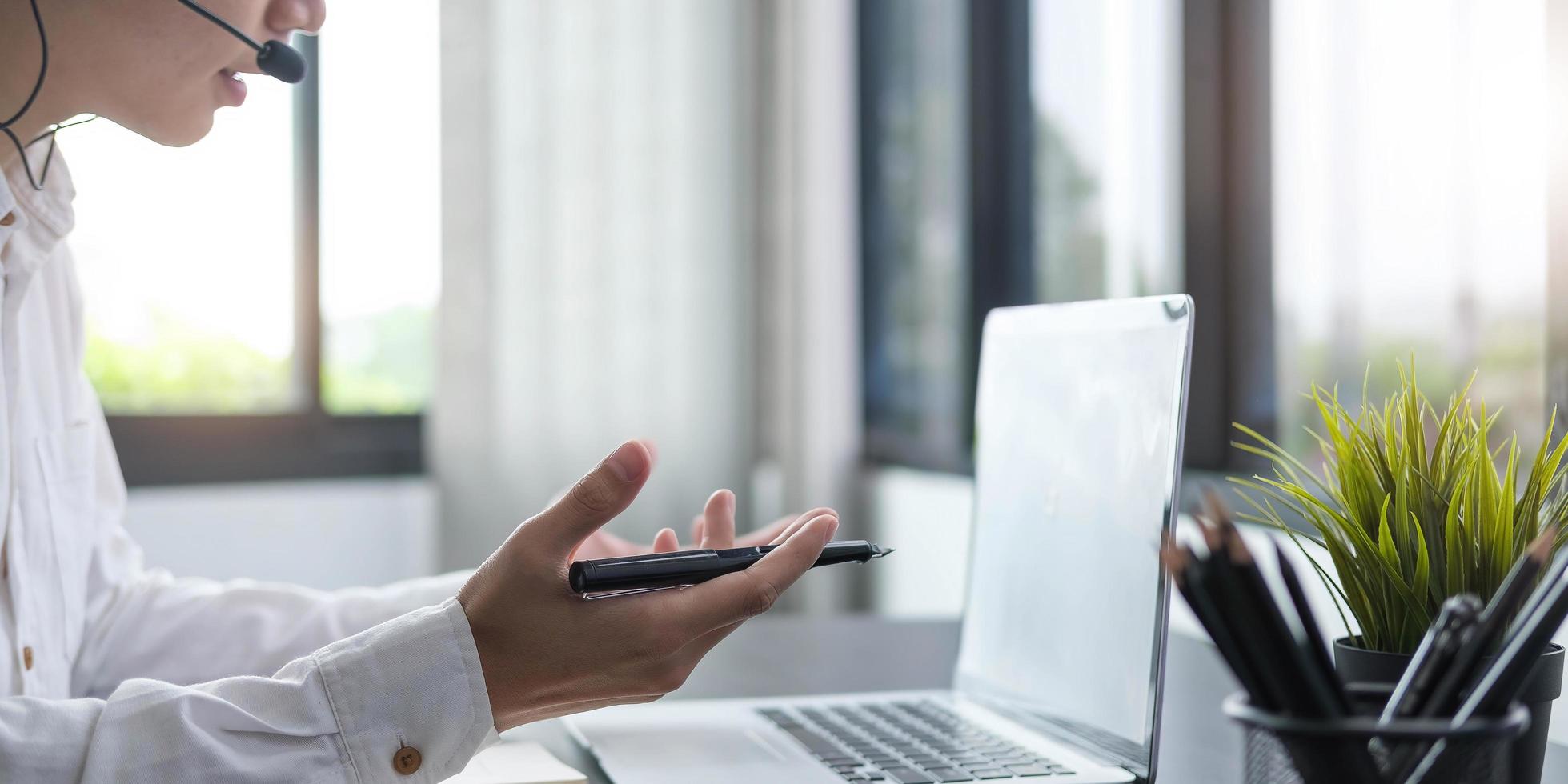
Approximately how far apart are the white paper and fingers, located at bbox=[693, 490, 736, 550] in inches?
6.6

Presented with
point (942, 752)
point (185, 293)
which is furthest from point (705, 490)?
point (942, 752)

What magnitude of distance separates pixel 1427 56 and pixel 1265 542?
52cm

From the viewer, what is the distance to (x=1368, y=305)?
1324mm

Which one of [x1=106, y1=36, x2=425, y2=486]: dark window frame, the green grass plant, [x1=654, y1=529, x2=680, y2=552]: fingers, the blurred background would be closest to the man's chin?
[x1=654, y1=529, x2=680, y2=552]: fingers

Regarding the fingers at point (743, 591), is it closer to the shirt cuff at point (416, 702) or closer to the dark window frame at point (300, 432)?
the shirt cuff at point (416, 702)

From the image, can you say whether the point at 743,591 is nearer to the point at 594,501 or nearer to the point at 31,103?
the point at 594,501

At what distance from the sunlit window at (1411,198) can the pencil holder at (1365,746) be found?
2.29ft

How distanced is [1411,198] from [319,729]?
1151 mm

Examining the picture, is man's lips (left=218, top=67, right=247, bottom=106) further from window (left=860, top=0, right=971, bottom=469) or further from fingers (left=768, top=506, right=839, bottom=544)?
window (left=860, top=0, right=971, bottom=469)

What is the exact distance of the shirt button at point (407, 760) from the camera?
0.59 meters

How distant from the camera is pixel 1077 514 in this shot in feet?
2.51

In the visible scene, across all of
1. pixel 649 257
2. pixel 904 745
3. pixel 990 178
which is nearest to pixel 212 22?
pixel 904 745

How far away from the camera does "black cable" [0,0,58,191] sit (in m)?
0.80

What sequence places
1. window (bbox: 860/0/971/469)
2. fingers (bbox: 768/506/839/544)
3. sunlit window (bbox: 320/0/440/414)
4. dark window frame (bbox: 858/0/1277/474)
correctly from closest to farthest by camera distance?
fingers (bbox: 768/506/839/544), dark window frame (bbox: 858/0/1277/474), window (bbox: 860/0/971/469), sunlit window (bbox: 320/0/440/414)
